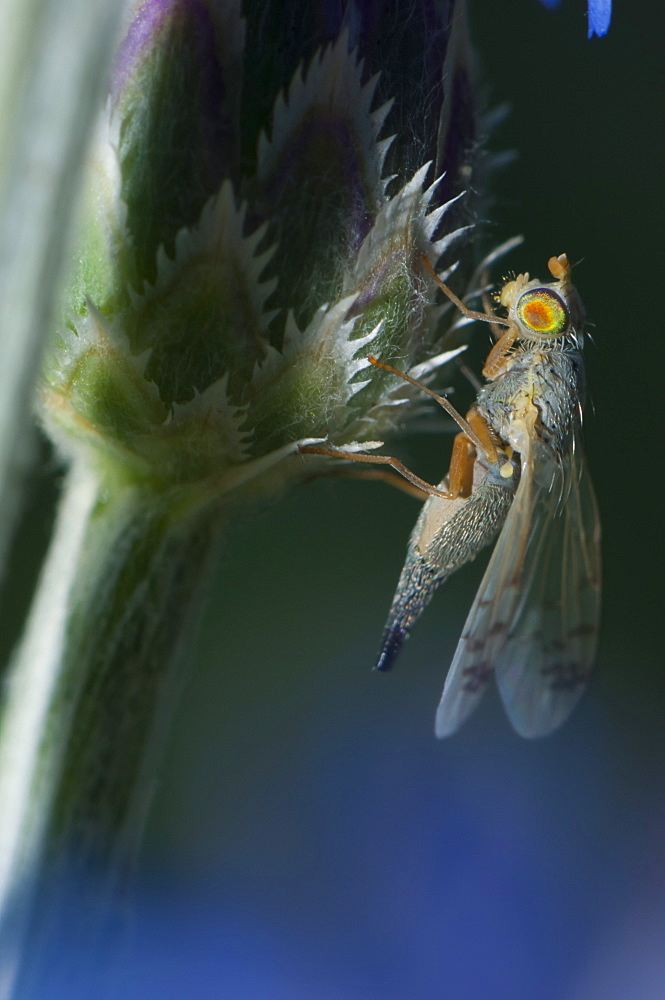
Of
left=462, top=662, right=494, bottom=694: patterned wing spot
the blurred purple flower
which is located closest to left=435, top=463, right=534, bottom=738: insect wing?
left=462, top=662, right=494, bottom=694: patterned wing spot

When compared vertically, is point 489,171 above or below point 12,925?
above

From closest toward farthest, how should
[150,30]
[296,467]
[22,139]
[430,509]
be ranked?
[22,139] → [150,30] → [296,467] → [430,509]

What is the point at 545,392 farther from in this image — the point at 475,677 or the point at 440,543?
the point at 475,677

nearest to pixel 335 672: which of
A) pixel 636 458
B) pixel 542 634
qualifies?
pixel 636 458

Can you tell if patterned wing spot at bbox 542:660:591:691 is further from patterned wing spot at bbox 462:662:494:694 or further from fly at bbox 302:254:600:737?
patterned wing spot at bbox 462:662:494:694

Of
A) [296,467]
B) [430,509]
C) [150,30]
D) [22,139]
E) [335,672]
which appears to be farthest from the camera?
[335,672]

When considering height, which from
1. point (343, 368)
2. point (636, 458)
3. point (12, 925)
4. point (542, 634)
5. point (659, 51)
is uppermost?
point (659, 51)

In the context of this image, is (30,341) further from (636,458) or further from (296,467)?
(636,458)
